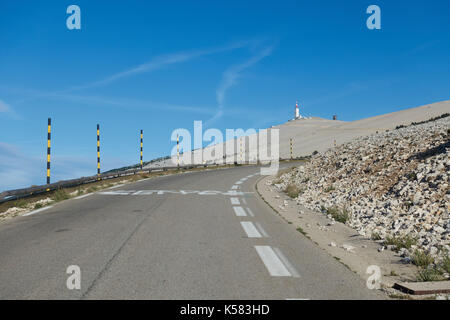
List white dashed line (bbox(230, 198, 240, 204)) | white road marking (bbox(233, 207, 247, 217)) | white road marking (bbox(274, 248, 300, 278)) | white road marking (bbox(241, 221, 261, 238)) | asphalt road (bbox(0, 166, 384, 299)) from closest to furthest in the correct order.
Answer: asphalt road (bbox(0, 166, 384, 299)) < white road marking (bbox(274, 248, 300, 278)) < white road marking (bbox(241, 221, 261, 238)) < white road marking (bbox(233, 207, 247, 217)) < white dashed line (bbox(230, 198, 240, 204))

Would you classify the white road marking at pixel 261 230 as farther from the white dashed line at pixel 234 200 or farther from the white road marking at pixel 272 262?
the white dashed line at pixel 234 200

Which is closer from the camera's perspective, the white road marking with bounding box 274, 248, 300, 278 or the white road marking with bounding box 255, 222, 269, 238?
the white road marking with bounding box 274, 248, 300, 278

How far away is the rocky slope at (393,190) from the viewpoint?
7.71 m

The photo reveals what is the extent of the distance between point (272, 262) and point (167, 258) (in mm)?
1533

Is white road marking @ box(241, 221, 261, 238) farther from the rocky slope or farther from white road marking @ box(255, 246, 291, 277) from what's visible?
the rocky slope

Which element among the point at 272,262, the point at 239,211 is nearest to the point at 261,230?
the point at 272,262

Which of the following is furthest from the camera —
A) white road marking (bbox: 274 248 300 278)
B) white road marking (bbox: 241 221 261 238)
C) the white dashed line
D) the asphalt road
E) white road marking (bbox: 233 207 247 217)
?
the white dashed line

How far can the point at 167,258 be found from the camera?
5793mm

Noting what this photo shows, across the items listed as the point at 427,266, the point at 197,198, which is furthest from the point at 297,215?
the point at 427,266

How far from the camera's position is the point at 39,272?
5.13 meters

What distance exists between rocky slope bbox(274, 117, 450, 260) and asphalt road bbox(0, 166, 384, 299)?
1900 millimetres

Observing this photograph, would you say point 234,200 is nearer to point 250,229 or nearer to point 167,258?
point 250,229

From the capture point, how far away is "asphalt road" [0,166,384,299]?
4.43 meters

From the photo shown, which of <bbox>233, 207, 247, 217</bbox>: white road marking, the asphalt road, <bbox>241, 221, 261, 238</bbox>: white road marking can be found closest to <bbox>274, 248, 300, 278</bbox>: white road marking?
the asphalt road
